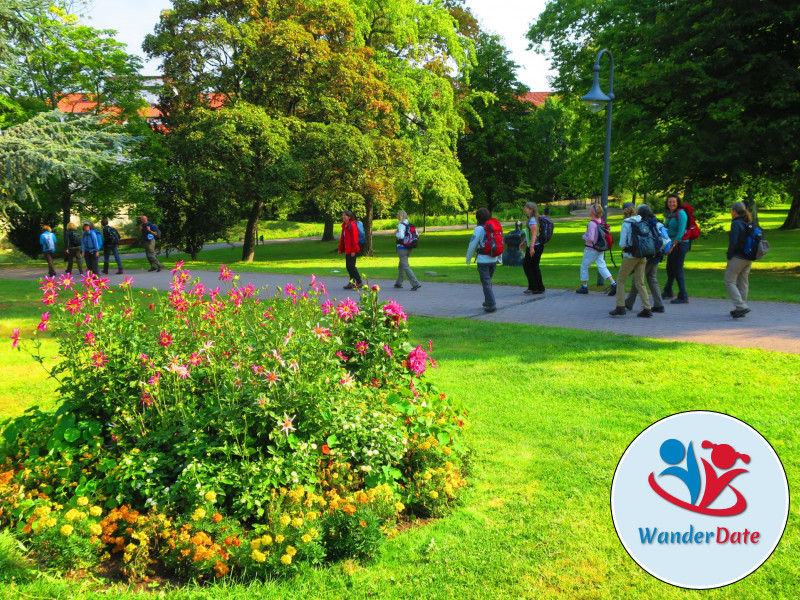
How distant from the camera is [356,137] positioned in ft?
83.2

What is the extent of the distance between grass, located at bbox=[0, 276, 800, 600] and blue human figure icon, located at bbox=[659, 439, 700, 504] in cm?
68

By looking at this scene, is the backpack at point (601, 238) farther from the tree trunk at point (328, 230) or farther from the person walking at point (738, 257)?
the tree trunk at point (328, 230)

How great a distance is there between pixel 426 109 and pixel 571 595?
29.4 meters

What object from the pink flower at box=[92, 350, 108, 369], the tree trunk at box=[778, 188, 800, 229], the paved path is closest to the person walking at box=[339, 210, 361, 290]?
the paved path

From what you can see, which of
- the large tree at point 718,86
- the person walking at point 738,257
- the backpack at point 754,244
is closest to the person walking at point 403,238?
the person walking at point 738,257

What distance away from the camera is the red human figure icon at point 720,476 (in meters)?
2.90

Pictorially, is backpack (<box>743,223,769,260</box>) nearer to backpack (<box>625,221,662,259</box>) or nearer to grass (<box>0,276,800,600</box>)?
backpack (<box>625,221,662,259</box>)

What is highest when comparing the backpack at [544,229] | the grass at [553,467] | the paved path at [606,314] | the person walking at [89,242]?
the backpack at [544,229]

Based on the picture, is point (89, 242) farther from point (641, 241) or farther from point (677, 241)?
point (677, 241)

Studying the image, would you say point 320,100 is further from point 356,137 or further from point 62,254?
point 62,254

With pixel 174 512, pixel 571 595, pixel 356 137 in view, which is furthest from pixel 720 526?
pixel 356 137

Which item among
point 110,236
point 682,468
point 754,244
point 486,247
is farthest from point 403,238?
point 682,468

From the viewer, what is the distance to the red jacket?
46.1ft

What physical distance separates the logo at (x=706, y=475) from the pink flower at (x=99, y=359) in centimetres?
369
